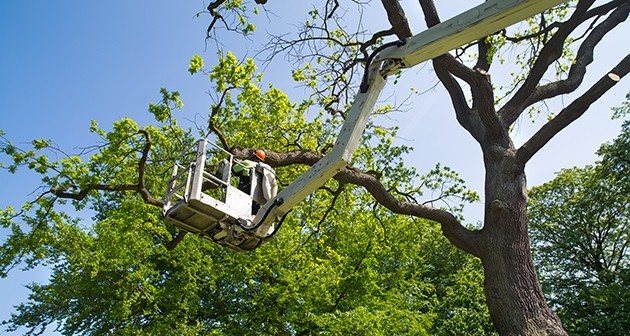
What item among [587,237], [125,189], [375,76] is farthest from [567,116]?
[587,237]

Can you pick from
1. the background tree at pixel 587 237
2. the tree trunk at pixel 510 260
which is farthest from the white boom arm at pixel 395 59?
the background tree at pixel 587 237

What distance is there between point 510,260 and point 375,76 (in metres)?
3.18

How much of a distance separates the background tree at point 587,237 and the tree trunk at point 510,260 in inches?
603

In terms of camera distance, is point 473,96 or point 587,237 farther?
point 587,237

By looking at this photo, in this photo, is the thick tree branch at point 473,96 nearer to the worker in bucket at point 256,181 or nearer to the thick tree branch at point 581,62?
the thick tree branch at point 581,62

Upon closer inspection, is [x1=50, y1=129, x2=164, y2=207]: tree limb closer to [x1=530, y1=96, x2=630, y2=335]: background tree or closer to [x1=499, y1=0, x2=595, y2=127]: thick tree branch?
[x1=499, y1=0, x2=595, y2=127]: thick tree branch

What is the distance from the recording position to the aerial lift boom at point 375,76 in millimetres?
5746

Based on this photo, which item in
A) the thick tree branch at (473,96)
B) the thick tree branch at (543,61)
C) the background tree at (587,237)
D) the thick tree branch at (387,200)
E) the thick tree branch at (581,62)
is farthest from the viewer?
the background tree at (587,237)

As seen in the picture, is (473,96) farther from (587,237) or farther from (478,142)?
(587,237)

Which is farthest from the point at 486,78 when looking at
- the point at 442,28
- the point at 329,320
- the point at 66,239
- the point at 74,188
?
the point at 66,239

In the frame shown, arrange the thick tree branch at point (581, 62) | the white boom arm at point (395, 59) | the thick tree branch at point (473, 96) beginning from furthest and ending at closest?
the thick tree branch at point (581, 62)
the thick tree branch at point (473, 96)
the white boom arm at point (395, 59)

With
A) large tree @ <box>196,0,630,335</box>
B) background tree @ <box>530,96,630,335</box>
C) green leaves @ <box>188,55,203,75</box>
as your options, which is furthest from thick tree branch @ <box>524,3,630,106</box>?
background tree @ <box>530,96,630,335</box>

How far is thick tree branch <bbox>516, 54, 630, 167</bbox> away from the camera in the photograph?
8047 millimetres

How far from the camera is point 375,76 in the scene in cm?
677
